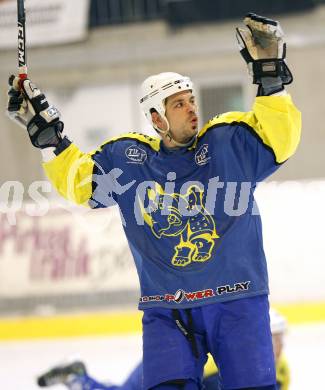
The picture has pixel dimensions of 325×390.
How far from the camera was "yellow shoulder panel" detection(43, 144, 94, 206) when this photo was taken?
Answer: 2.44 meters

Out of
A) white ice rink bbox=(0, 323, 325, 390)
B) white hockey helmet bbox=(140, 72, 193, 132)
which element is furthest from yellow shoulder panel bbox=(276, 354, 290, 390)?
white hockey helmet bbox=(140, 72, 193, 132)

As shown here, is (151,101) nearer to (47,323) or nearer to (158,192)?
(158,192)

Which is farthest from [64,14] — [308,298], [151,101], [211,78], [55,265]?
[151,101]

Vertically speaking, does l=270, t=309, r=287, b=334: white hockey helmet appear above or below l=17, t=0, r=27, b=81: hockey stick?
below

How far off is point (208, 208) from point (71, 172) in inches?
18.8

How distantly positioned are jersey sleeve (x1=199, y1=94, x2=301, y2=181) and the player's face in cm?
5

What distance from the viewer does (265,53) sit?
220cm

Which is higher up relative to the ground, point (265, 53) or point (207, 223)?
point (265, 53)

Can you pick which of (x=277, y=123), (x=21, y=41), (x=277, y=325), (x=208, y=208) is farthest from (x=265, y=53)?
(x=277, y=325)

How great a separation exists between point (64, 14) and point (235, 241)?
17.3 feet

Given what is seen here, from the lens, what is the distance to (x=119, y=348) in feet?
14.5

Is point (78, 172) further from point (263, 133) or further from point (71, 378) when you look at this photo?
point (71, 378)

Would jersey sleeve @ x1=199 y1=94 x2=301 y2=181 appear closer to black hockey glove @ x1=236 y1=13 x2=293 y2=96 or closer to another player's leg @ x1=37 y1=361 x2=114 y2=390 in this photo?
black hockey glove @ x1=236 y1=13 x2=293 y2=96

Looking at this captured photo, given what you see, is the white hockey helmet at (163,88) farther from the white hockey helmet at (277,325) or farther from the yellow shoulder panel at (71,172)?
the white hockey helmet at (277,325)
